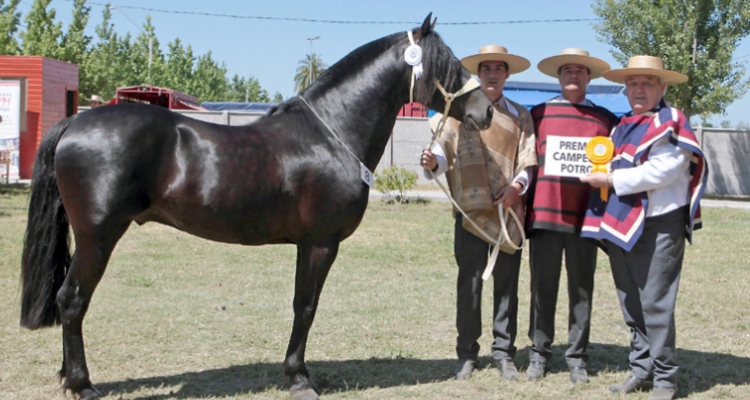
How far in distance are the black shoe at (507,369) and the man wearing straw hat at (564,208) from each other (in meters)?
0.11

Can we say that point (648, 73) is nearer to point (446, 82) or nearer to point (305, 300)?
point (446, 82)

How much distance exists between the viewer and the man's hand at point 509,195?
473cm

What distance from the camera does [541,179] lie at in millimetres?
4801

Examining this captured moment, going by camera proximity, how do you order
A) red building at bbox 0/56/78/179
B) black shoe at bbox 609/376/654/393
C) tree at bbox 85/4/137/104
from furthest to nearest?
tree at bbox 85/4/137/104 < red building at bbox 0/56/78/179 < black shoe at bbox 609/376/654/393

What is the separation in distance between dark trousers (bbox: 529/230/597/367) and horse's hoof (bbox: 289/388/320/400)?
166 cm

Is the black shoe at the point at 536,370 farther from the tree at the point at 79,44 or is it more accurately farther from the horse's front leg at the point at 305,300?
the tree at the point at 79,44

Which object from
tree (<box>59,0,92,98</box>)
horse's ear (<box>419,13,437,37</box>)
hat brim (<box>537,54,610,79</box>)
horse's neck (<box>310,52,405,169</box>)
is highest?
tree (<box>59,0,92,98</box>)

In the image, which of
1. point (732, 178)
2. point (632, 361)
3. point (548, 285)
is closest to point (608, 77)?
point (548, 285)

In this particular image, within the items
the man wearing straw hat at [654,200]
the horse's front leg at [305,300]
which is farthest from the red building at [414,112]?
the horse's front leg at [305,300]

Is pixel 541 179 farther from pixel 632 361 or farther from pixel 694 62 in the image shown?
pixel 694 62

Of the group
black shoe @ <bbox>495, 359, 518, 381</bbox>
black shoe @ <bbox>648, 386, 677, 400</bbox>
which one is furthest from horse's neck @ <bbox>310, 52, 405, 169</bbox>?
black shoe @ <bbox>648, 386, 677, 400</bbox>

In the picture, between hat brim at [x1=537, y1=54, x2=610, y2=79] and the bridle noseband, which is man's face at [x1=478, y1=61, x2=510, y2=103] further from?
the bridle noseband

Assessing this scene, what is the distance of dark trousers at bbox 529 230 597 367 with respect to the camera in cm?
484

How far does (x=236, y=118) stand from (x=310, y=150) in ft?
59.8
